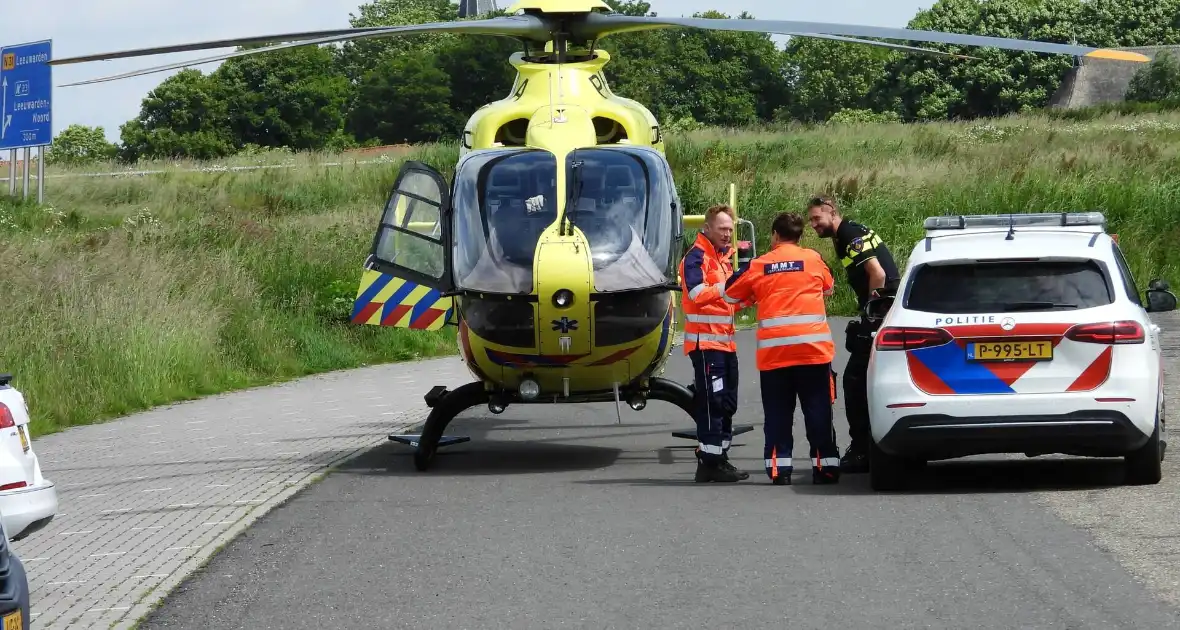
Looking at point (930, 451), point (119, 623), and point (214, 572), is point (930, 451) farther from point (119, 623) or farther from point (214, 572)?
point (119, 623)

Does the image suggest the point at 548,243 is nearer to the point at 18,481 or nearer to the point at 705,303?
the point at 705,303

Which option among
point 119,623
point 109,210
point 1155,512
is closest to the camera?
point 119,623

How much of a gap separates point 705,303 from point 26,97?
27007 millimetres

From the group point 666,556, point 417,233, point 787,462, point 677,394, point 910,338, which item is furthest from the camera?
point 677,394

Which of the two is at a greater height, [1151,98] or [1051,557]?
[1151,98]

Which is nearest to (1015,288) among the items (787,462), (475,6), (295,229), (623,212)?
(787,462)

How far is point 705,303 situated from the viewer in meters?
11.8

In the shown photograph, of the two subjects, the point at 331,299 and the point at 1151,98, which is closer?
the point at 331,299

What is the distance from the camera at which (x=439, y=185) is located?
13.2 m

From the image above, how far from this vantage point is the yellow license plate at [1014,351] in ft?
33.7

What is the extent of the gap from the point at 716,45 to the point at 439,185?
9374 centimetres

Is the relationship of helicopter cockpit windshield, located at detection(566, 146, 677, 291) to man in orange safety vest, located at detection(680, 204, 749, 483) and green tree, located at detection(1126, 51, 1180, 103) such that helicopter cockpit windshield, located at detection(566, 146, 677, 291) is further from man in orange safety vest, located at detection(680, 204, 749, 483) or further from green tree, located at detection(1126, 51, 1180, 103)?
green tree, located at detection(1126, 51, 1180, 103)

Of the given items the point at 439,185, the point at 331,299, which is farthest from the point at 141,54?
the point at 331,299

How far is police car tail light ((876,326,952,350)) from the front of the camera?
→ 10.4m
